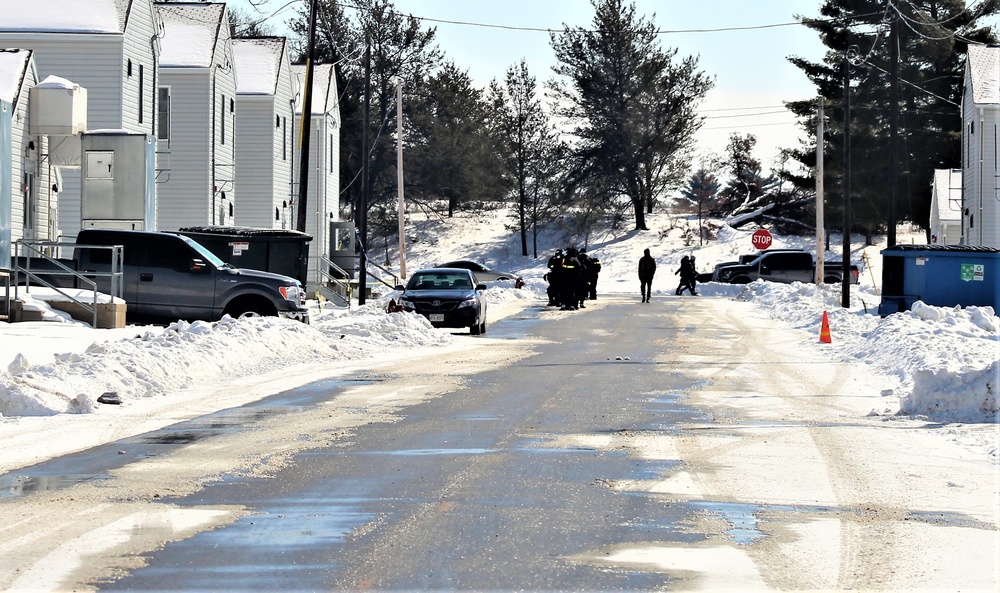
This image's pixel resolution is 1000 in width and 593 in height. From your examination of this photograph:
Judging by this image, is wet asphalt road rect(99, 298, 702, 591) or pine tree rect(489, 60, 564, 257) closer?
wet asphalt road rect(99, 298, 702, 591)

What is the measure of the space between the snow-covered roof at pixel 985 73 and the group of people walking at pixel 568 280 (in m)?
18.1

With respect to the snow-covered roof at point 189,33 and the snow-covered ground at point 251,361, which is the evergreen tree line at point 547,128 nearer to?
the snow-covered roof at point 189,33

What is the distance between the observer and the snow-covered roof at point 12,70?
106 feet

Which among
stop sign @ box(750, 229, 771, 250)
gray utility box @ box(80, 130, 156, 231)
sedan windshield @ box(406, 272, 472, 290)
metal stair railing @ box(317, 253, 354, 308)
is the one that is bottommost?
metal stair railing @ box(317, 253, 354, 308)

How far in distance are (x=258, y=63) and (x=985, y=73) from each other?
2820 cm

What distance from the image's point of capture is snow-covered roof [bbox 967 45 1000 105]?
165ft

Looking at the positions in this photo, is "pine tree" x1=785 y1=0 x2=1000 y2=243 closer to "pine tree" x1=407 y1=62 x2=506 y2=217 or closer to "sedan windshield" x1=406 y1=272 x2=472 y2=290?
"pine tree" x1=407 y1=62 x2=506 y2=217

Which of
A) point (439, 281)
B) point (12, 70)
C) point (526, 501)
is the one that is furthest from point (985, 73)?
point (526, 501)

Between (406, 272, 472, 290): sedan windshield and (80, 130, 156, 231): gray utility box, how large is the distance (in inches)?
356

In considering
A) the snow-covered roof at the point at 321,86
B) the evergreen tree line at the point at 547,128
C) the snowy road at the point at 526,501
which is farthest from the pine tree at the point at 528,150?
the snowy road at the point at 526,501

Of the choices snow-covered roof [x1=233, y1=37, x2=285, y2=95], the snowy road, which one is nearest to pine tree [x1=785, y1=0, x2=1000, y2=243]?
snow-covered roof [x1=233, y1=37, x2=285, y2=95]

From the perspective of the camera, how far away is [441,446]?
11.8m

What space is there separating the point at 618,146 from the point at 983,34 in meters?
21.4

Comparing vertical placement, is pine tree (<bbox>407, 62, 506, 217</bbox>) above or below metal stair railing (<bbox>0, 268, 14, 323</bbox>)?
above
